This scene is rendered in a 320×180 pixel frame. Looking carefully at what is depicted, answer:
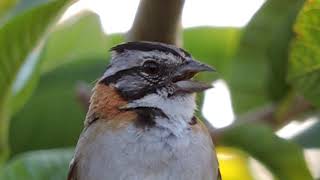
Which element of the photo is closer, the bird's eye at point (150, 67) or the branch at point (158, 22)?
the branch at point (158, 22)

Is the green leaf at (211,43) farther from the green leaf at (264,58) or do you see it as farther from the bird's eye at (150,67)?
the bird's eye at (150,67)

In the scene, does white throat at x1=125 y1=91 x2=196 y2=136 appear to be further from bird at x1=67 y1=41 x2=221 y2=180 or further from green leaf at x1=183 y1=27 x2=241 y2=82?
green leaf at x1=183 y1=27 x2=241 y2=82

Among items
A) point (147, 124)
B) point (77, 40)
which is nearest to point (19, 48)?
point (147, 124)

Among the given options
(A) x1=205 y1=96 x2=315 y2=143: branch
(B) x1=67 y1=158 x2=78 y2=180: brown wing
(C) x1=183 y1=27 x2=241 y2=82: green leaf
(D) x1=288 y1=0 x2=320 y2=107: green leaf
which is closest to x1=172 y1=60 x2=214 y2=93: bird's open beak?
(A) x1=205 y1=96 x2=315 y2=143: branch

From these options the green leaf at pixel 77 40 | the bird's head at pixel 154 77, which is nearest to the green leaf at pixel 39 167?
the bird's head at pixel 154 77

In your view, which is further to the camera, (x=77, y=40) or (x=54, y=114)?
(x=77, y=40)

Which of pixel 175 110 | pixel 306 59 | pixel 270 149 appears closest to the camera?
pixel 306 59

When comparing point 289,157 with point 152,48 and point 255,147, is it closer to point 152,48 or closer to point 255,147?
point 255,147

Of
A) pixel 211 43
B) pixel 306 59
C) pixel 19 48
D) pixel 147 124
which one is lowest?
pixel 147 124

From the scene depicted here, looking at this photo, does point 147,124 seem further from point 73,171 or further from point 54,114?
point 54,114
